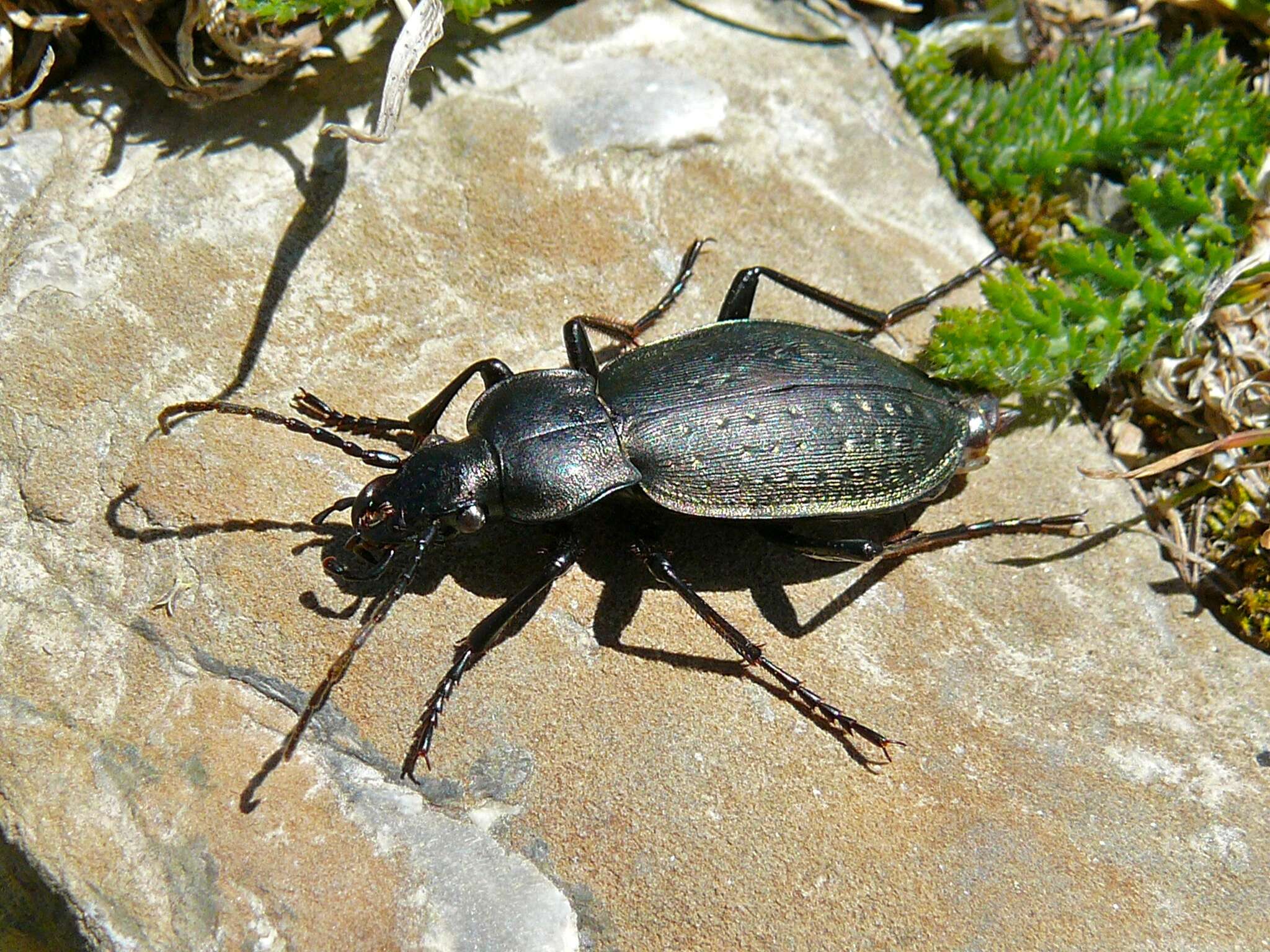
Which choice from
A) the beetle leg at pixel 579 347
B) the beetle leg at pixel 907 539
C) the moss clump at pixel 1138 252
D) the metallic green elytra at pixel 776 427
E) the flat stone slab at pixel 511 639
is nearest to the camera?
the flat stone slab at pixel 511 639

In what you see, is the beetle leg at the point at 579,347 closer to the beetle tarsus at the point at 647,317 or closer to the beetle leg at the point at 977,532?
the beetle tarsus at the point at 647,317

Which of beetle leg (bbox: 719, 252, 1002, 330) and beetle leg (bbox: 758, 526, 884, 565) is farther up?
beetle leg (bbox: 719, 252, 1002, 330)

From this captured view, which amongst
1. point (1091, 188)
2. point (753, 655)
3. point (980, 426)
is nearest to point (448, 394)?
point (753, 655)

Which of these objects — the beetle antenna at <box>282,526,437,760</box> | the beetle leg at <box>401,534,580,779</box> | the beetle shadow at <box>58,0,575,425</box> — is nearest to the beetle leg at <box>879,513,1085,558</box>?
the beetle leg at <box>401,534,580,779</box>

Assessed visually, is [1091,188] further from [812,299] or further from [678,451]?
[678,451]

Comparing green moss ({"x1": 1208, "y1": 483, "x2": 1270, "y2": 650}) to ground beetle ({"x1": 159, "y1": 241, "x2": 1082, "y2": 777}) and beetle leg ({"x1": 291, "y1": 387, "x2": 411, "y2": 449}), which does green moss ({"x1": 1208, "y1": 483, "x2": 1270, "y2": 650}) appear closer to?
ground beetle ({"x1": 159, "y1": 241, "x2": 1082, "y2": 777})

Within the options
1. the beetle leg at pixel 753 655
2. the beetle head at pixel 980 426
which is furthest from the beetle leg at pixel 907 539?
the beetle leg at pixel 753 655

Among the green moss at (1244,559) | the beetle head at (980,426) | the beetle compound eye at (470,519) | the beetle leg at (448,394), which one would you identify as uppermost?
the beetle leg at (448,394)
